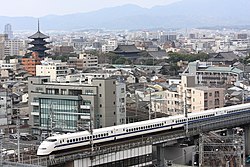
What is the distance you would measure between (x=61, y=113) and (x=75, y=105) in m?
0.80

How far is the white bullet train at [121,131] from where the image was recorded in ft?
42.7

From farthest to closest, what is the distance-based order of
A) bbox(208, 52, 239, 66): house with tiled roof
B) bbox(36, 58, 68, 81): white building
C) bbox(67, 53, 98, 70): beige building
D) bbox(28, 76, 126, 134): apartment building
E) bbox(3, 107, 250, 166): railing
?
bbox(208, 52, 239, 66): house with tiled roof
bbox(67, 53, 98, 70): beige building
bbox(36, 58, 68, 81): white building
bbox(28, 76, 126, 134): apartment building
bbox(3, 107, 250, 166): railing

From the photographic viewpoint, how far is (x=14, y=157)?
45.9ft

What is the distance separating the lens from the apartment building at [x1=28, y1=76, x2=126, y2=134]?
19609 millimetres

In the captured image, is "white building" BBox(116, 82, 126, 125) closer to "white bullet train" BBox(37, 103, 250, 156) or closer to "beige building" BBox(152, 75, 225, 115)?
"beige building" BBox(152, 75, 225, 115)

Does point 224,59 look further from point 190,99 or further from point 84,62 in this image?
point 190,99

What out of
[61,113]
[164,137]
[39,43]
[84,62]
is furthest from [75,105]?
[39,43]

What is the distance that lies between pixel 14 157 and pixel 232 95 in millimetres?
15231

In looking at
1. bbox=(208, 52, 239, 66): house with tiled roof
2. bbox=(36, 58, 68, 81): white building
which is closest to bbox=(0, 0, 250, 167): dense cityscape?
bbox=(36, 58, 68, 81): white building

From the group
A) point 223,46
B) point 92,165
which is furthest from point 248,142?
point 223,46

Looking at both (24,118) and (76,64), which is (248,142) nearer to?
(24,118)

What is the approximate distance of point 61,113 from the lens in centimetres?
2028

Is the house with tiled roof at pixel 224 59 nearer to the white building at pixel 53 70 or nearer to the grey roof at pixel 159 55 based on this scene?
the grey roof at pixel 159 55

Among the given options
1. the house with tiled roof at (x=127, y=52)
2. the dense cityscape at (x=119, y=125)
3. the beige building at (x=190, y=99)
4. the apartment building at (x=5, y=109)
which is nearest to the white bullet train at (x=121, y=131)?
the dense cityscape at (x=119, y=125)
